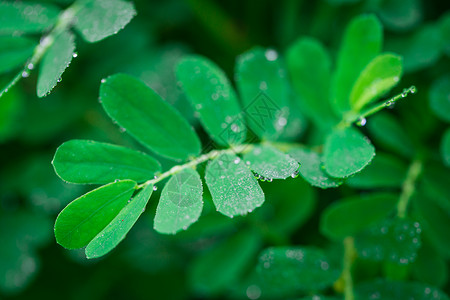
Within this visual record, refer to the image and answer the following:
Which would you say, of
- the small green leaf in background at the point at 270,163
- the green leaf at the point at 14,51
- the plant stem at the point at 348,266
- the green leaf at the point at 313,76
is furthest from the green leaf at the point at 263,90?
the green leaf at the point at 14,51

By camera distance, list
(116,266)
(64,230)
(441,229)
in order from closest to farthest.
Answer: (64,230)
(441,229)
(116,266)

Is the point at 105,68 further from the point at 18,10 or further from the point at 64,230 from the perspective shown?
the point at 64,230

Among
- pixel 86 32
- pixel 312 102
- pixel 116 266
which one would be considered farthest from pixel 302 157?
pixel 116 266

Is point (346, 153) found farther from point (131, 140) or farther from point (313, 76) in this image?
point (131, 140)

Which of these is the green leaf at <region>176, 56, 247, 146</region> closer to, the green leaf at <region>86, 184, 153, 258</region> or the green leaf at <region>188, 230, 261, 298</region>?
the green leaf at <region>86, 184, 153, 258</region>

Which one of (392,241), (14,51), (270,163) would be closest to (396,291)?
(392,241)
